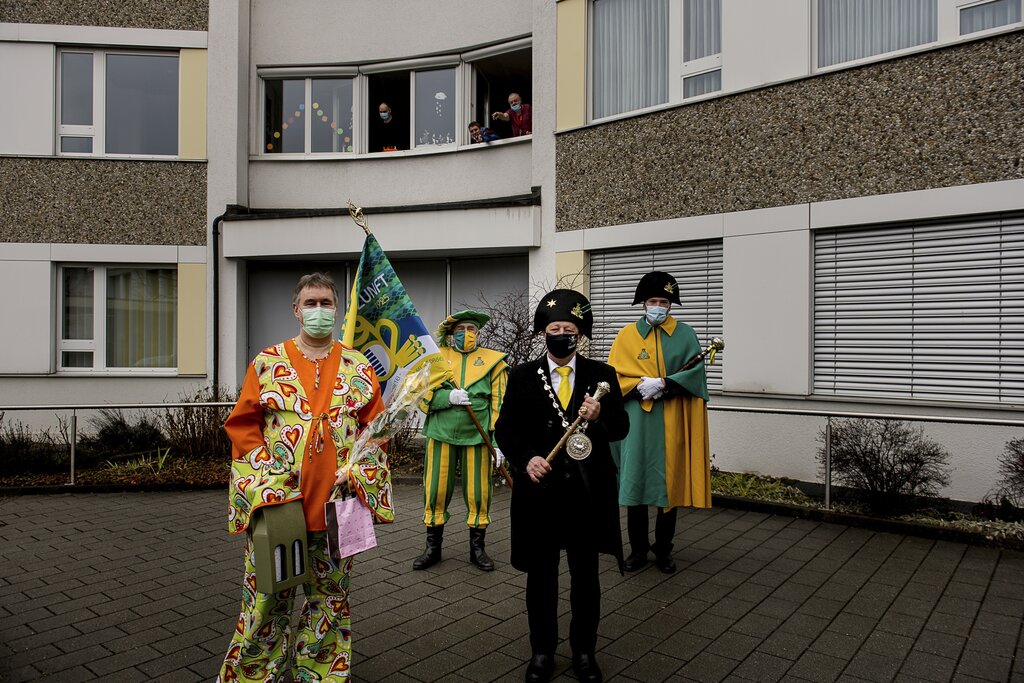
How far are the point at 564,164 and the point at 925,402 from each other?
5.71 meters

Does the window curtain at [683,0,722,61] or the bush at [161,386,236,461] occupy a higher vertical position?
the window curtain at [683,0,722,61]

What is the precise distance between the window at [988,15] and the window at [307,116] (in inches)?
372

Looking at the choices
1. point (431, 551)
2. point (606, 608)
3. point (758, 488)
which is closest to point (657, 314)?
point (606, 608)

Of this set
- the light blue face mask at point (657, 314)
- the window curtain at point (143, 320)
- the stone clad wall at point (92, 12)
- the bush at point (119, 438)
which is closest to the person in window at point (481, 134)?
the stone clad wall at point (92, 12)

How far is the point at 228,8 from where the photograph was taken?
42.9 feet

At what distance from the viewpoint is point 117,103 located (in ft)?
43.2

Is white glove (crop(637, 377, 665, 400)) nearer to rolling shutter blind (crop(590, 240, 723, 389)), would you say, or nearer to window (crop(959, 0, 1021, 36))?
rolling shutter blind (crop(590, 240, 723, 389))

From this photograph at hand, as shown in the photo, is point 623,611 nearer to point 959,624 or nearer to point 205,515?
point 959,624

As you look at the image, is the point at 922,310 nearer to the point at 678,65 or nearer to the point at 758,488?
the point at 758,488

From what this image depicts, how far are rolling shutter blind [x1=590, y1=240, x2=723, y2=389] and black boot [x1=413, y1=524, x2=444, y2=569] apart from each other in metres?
4.44

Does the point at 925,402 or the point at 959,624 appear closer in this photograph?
the point at 959,624

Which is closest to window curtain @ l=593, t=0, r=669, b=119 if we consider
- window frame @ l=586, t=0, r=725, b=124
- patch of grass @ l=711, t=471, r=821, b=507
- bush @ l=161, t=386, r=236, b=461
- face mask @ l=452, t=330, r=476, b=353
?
window frame @ l=586, t=0, r=725, b=124

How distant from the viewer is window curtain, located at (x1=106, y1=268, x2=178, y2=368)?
1336 cm

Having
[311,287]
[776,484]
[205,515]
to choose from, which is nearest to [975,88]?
[776,484]
